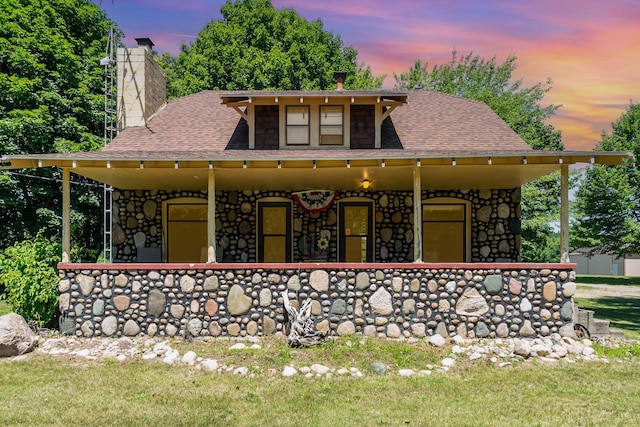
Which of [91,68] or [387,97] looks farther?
[91,68]

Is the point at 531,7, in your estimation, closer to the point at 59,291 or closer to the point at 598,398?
the point at 598,398

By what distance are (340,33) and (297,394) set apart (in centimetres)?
2446

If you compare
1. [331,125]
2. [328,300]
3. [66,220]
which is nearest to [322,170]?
[331,125]

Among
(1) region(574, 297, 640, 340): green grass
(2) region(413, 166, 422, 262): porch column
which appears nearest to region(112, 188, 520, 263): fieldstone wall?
(1) region(574, 297, 640, 340): green grass

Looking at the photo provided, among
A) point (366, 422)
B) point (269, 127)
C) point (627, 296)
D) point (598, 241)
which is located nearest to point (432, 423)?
point (366, 422)

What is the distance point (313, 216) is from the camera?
12.5 meters

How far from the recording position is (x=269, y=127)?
11672mm

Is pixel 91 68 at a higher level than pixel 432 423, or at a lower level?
higher

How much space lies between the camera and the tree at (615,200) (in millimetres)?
23156

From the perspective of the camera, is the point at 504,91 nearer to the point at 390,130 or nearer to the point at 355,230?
the point at 390,130

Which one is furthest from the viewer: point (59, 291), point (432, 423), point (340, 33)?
point (340, 33)

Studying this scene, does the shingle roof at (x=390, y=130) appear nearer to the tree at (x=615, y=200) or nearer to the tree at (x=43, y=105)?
the tree at (x=43, y=105)

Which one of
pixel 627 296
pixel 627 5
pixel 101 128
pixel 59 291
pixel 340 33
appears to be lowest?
pixel 627 296

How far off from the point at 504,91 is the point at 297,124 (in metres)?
19.1
